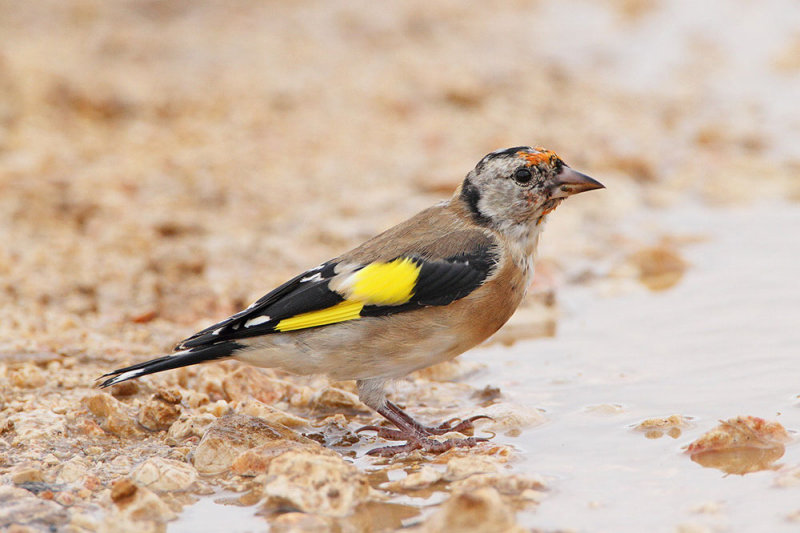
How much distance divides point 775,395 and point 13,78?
24.3 ft

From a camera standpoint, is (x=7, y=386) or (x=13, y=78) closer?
(x=7, y=386)

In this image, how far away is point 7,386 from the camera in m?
4.86

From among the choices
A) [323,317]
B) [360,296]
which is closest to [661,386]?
[360,296]

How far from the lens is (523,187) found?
16.3ft

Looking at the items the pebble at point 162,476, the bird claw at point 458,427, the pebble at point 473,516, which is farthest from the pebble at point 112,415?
the pebble at point 473,516

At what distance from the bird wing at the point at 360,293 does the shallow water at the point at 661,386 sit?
0.66 meters

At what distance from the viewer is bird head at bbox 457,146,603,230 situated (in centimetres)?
496

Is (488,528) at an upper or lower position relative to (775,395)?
lower

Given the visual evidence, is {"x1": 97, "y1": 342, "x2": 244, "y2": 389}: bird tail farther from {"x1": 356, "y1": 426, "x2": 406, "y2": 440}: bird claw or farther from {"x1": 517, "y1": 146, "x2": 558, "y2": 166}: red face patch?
{"x1": 517, "y1": 146, "x2": 558, "y2": 166}: red face patch

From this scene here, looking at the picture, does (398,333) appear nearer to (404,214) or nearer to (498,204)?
(498,204)

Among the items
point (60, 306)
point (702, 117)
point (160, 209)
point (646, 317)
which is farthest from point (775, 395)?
point (702, 117)

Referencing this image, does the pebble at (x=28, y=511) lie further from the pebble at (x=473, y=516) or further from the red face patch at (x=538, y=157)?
the red face patch at (x=538, y=157)

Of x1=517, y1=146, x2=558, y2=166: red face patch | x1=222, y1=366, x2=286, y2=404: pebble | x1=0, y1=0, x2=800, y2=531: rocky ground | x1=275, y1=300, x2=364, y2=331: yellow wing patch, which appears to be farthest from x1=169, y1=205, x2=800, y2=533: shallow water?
x1=517, y1=146, x2=558, y2=166: red face patch

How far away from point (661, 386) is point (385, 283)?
1.44 metres
